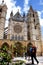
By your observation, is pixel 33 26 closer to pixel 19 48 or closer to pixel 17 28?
pixel 17 28

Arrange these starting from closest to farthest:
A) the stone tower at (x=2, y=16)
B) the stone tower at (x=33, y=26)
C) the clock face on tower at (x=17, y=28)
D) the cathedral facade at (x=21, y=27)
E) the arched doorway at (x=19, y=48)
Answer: the arched doorway at (x=19, y=48)
the stone tower at (x=2, y=16)
the cathedral facade at (x=21, y=27)
the clock face on tower at (x=17, y=28)
the stone tower at (x=33, y=26)

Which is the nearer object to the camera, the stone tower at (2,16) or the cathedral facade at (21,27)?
the stone tower at (2,16)

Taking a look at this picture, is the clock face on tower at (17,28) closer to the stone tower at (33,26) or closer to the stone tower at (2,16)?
the stone tower at (33,26)

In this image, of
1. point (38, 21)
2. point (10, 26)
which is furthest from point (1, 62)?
point (38, 21)

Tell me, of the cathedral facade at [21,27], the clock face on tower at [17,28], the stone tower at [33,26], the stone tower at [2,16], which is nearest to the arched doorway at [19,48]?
the cathedral facade at [21,27]

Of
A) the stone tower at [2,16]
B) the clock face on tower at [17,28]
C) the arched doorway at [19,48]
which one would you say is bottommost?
the arched doorway at [19,48]

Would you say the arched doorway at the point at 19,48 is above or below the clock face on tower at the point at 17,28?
below

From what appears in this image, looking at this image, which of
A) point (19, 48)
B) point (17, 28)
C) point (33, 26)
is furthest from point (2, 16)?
point (19, 48)

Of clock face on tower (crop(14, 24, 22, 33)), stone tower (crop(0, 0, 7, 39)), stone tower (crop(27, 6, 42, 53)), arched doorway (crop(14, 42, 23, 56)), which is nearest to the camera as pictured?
arched doorway (crop(14, 42, 23, 56))

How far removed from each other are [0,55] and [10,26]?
109 feet

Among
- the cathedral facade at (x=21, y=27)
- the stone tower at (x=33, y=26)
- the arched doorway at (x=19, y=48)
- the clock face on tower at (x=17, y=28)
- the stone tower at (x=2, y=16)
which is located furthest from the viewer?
the stone tower at (x=33, y=26)

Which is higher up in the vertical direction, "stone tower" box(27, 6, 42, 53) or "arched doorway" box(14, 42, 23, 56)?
"stone tower" box(27, 6, 42, 53)

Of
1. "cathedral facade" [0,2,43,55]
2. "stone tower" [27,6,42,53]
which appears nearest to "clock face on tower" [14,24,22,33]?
"cathedral facade" [0,2,43,55]

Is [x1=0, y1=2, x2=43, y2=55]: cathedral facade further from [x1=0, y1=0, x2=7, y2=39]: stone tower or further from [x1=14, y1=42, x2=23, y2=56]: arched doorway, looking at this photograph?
[x1=14, y1=42, x2=23, y2=56]: arched doorway
